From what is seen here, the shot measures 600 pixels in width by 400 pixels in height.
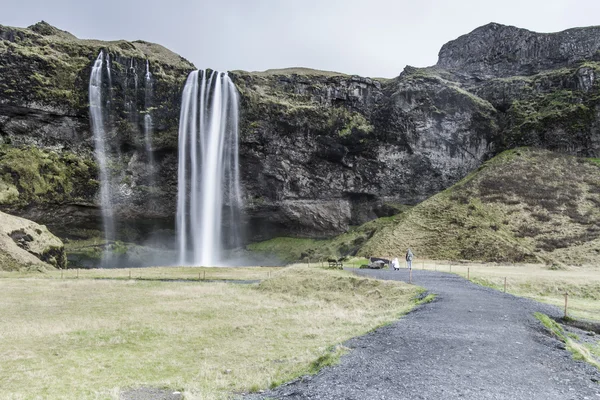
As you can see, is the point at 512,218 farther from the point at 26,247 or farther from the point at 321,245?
the point at 26,247

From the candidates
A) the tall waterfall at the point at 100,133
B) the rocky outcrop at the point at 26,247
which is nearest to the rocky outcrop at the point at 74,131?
the tall waterfall at the point at 100,133

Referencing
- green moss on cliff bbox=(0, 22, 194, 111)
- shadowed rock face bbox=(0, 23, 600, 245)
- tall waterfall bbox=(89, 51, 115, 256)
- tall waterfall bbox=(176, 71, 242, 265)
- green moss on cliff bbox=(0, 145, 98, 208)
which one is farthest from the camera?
tall waterfall bbox=(176, 71, 242, 265)

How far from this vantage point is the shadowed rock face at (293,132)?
6419 centimetres

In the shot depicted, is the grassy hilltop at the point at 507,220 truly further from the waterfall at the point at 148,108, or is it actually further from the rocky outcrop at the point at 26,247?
the rocky outcrop at the point at 26,247

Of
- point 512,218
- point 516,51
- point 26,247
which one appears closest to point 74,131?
point 26,247

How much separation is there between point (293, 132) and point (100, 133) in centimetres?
3237

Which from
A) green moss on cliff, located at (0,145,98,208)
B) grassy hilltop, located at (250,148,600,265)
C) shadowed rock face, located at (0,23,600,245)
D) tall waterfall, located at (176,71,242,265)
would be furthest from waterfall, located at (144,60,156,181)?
grassy hilltop, located at (250,148,600,265)

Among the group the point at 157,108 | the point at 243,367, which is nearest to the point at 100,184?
the point at 157,108

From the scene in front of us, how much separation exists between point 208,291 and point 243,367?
18.8 m

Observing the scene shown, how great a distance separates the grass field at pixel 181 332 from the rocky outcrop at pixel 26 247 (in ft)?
40.3

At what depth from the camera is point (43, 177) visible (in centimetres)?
6300

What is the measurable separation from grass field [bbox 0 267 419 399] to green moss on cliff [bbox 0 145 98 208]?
3388 cm

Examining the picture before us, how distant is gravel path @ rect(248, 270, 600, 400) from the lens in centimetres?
843

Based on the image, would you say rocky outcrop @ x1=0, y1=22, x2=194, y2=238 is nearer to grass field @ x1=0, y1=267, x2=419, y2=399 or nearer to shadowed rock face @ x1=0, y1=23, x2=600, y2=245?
shadowed rock face @ x1=0, y1=23, x2=600, y2=245
